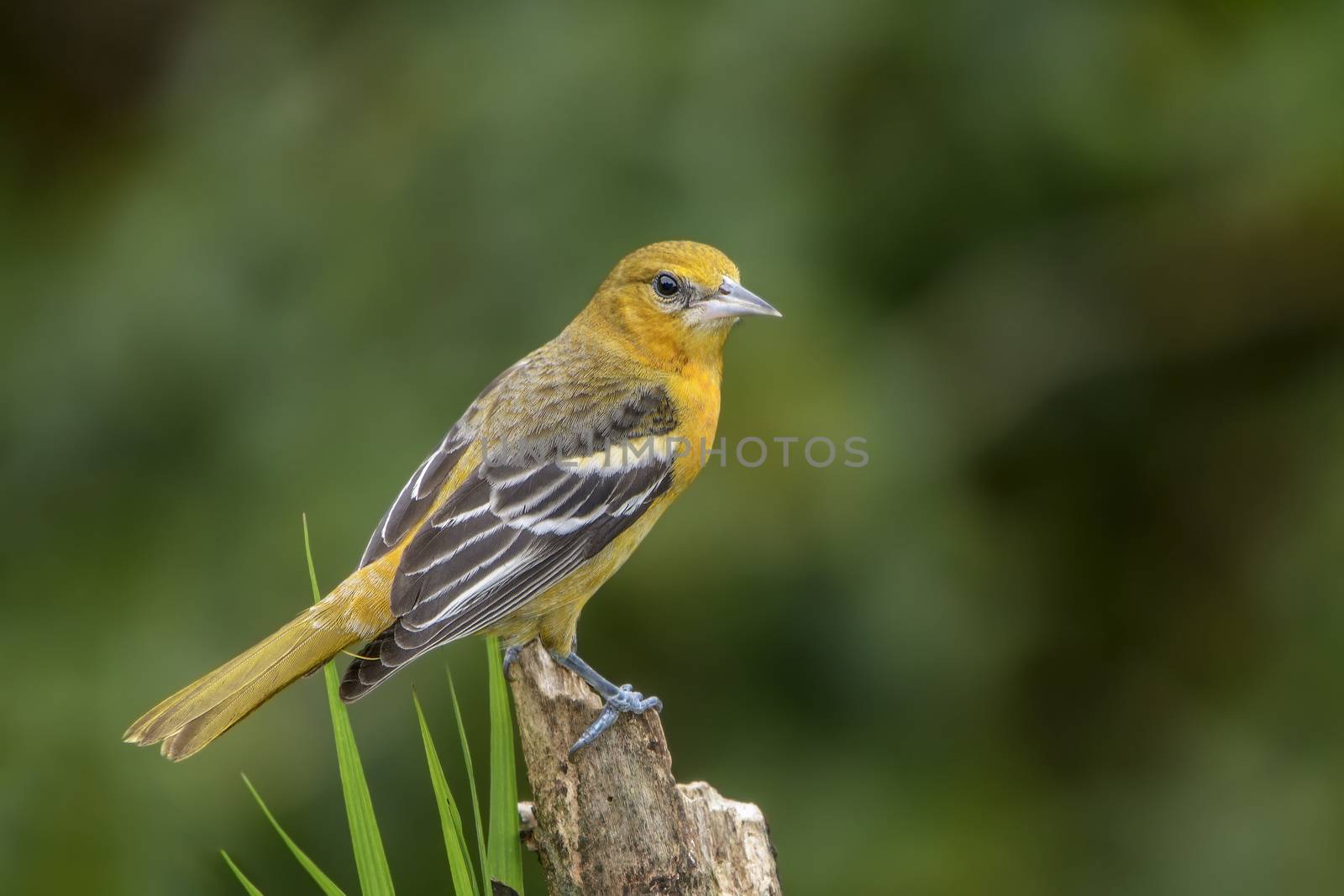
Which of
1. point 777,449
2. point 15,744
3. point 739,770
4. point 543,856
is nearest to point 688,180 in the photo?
point 777,449

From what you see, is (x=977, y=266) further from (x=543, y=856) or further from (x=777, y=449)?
(x=543, y=856)

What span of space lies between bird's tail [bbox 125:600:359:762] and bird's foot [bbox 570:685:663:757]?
0.67 metres

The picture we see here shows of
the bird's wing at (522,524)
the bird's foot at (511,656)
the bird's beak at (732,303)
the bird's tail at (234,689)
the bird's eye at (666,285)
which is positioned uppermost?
the bird's eye at (666,285)

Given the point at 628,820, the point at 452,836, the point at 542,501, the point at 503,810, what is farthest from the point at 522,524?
the point at 452,836

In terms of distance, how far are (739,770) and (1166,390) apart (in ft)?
7.28

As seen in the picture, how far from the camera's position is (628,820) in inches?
129

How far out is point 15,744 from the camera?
448cm

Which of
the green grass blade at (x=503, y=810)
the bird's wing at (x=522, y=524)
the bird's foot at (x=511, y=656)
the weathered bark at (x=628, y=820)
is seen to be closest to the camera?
the green grass blade at (x=503, y=810)

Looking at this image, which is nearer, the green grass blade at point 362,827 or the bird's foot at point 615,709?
the green grass blade at point 362,827

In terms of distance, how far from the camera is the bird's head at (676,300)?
424cm

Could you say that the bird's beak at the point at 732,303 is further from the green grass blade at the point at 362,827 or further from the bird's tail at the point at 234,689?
the green grass blade at the point at 362,827

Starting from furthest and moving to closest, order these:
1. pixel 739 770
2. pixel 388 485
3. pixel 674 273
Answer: pixel 739 770 → pixel 388 485 → pixel 674 273

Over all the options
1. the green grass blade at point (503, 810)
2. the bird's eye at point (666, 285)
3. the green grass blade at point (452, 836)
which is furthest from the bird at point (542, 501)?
the green grass blade at point (452, 836)

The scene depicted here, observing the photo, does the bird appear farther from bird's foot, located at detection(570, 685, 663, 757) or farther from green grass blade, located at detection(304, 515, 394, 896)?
green grass blade, located at detection(304, 515, 394, 896)
